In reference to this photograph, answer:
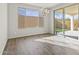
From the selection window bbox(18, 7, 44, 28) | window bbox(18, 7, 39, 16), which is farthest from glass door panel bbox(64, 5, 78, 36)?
window bbox(18, 7, 39, 16)

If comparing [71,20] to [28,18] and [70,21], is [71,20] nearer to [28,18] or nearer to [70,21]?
[70,21]

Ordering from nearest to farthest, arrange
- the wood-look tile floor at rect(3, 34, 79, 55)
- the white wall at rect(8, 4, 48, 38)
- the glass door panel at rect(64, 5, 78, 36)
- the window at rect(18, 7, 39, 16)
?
the wood-look tile floor at rect(3, 34, 79, 55) < the window at rect(18, 7, 39, 16) < the white wall at rect(8, 4, 48, 38) < the glass door panel at rect(64, 5, 78, 36)

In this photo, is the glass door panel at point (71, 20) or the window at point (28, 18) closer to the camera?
the window at point (28, 18)

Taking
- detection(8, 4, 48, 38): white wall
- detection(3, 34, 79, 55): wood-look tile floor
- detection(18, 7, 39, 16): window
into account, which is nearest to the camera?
detection(3, 34, 79, 55): wood-look tile floor

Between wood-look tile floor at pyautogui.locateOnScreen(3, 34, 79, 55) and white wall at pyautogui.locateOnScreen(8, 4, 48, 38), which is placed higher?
white wall at pyautogui.locateOnScreen(8, 4, 48, 38)

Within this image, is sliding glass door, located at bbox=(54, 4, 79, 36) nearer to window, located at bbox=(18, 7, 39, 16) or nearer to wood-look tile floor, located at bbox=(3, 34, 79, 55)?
window, located at bbox=(18, 7, 39, 16)

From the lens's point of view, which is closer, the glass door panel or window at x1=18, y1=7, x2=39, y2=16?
window at x1=18, y1=7, x2=39, y2=16

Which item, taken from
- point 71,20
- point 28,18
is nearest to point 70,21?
point 71,20

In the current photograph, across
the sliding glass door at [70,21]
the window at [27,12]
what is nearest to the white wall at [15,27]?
the window at [27,12]

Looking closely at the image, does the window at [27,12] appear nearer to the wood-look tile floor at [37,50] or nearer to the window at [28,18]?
the window at [28,18]

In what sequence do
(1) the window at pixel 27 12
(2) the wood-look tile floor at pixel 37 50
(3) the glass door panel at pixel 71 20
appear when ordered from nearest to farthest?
(2) the wood-look tile floor at pixel 37 50 → (1) the window at pixel 27 12 → (3) the glass door panel at pixel 71 20

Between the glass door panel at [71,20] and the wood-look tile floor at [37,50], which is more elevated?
the glass door panel at [71,20]
